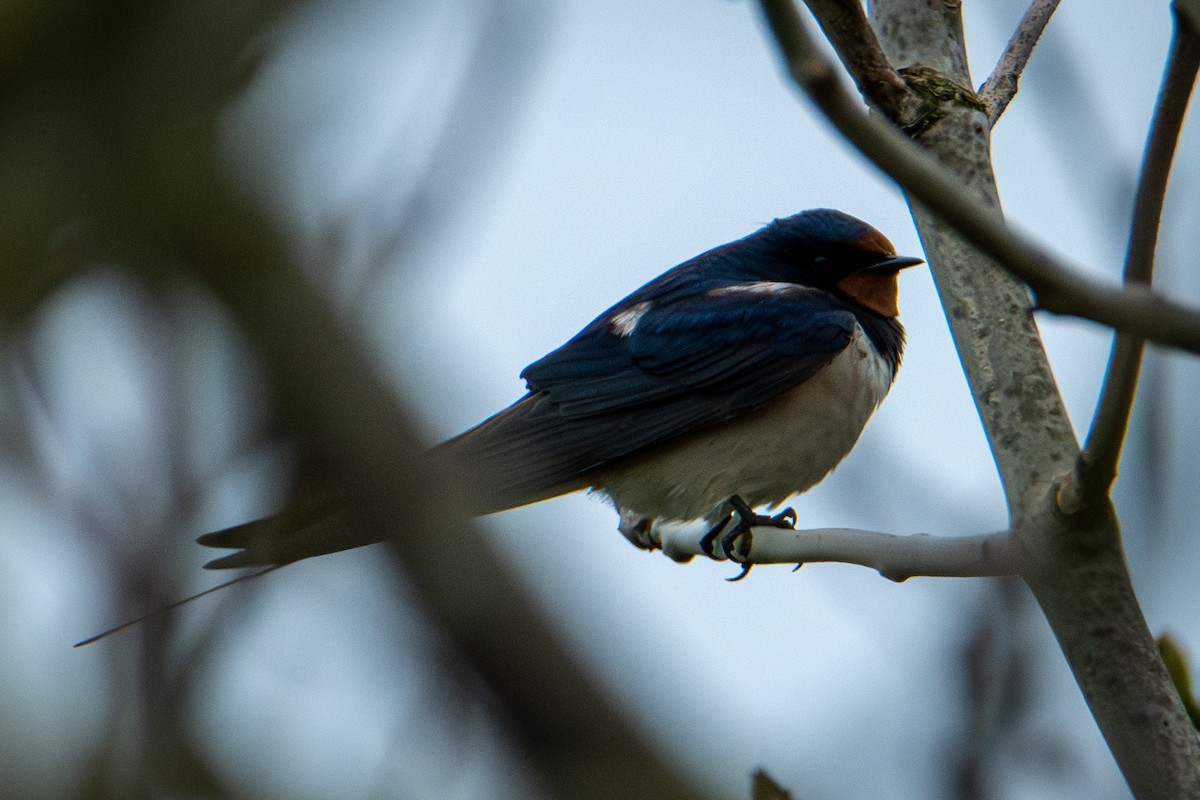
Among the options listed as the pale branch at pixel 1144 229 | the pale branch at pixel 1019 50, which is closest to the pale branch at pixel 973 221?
the pale branch at pixel 1144 229

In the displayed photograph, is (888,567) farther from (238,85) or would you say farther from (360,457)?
(238,85)

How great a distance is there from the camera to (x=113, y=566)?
67.9 inches

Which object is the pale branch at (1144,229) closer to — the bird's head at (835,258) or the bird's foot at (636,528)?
the bird's foot at (636,528)

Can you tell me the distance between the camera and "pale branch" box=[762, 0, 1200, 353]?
1.53 m

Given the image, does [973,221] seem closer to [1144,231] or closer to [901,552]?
[1144,231]

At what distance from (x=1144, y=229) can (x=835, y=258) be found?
2.97 metres

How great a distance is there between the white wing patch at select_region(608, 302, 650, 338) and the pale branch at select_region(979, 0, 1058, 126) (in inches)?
65.3

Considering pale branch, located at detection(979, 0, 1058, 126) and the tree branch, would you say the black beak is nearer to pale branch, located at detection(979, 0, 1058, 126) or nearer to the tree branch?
pale branch, located at detection(979, 0, 1058, 126)

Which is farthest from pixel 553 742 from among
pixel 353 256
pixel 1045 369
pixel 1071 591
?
pixel 1045 369

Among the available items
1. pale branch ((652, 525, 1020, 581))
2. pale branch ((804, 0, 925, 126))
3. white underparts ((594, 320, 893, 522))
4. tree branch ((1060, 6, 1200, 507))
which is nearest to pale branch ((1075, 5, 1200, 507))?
tree branch ((1060, 6, 1200, 507))

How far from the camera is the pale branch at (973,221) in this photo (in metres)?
1.53

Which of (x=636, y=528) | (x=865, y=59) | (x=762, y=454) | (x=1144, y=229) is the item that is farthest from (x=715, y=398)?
(x=1144, y=229)

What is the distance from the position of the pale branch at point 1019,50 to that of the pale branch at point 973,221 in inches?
61.6

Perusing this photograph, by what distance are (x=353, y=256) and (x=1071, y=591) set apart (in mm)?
1192
